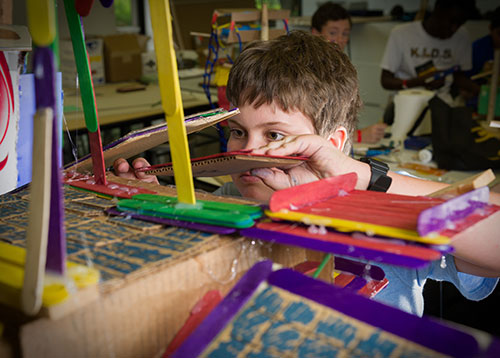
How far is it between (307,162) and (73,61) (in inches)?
120

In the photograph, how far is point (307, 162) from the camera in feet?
2.64

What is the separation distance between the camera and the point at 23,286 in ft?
1.34

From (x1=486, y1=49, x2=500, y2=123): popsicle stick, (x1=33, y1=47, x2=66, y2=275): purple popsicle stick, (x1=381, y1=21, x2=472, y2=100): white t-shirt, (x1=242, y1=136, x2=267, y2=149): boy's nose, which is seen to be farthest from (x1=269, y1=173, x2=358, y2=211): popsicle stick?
(x1=381, y1=21, x2=472, y2=100): white t-shirt

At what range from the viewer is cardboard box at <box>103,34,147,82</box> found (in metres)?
3.85

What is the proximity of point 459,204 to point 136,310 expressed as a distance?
1.13ft

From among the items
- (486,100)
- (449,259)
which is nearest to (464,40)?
(486,100)

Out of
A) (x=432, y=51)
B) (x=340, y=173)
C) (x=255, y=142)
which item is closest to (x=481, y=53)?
(x=432, y=51)

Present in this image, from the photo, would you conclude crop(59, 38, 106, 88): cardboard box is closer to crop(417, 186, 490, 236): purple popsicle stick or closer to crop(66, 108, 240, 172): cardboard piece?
crop(66, 108, 240, 172): cardboard piece

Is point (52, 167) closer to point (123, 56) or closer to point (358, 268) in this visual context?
point (358, 268)

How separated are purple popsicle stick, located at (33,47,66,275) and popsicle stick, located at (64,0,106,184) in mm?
267

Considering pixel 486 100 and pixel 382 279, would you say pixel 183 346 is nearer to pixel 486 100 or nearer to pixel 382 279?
pixel 382 279

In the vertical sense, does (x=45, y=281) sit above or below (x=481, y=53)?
below

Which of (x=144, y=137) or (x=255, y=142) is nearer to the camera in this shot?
(x=144, y=137)

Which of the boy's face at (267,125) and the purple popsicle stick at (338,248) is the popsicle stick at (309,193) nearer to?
the purple popsicle stick at (338,248)
